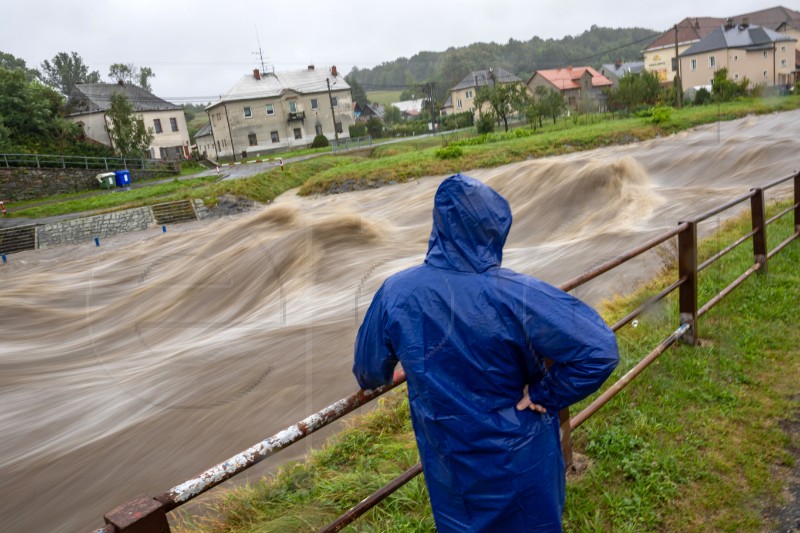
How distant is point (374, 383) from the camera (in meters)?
2.65

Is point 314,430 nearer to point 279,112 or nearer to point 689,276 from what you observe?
point 689,276

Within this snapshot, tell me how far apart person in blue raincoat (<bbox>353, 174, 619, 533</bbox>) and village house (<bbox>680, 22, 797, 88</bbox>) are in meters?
63.9

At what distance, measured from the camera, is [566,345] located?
88.0 inches

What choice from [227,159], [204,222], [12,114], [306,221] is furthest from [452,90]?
[306,221]

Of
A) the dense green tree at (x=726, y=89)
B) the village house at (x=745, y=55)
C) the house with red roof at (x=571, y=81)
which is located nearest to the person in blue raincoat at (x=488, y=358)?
the dense green tree at (x=726, y=89)

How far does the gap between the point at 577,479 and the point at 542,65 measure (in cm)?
12652

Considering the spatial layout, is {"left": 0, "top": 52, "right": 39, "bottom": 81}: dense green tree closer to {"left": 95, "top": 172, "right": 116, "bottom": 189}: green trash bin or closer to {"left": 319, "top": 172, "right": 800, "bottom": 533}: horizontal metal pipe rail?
{"left": 95, "top": 172, "right": 116, "bottom": 189}: green trash bin

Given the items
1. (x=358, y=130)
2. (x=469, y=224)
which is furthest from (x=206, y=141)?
(x=469, y=224)

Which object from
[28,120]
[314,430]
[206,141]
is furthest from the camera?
[206,141]

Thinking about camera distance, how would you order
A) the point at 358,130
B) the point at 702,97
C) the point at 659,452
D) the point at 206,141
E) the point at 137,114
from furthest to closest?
the point at 206,141
the point at 358,130
the point at 137,114
the point at 702,97
the point at 659,452

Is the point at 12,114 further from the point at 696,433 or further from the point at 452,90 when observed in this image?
the point at 452,90

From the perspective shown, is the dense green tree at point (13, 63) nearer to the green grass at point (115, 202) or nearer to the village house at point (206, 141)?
the village house at point (206, 141)

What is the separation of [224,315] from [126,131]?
37971 millimetres

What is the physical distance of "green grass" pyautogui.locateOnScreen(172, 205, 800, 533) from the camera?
3.68 metres
